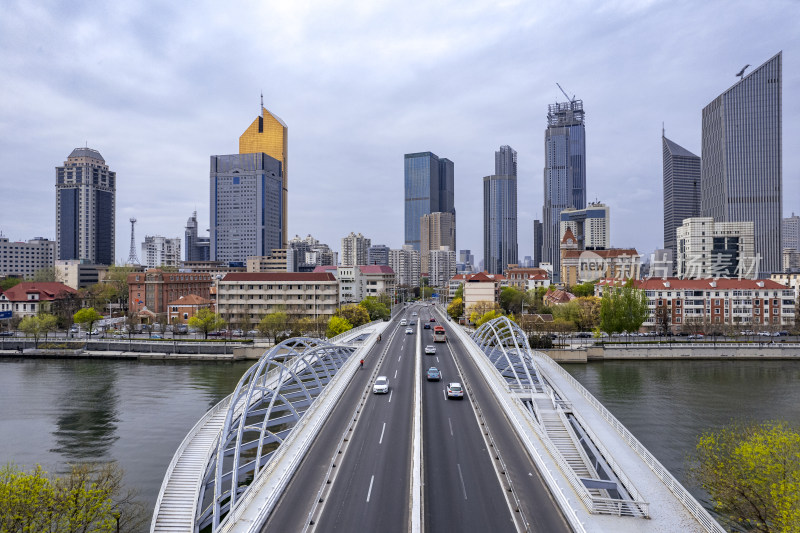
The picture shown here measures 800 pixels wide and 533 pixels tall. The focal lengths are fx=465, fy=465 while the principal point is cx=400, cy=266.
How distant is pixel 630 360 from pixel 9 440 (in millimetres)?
71586

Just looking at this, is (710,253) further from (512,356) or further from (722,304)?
(512,356)

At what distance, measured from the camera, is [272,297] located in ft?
283

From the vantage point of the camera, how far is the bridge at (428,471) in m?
15.5

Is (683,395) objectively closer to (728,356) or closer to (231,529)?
(728,356)

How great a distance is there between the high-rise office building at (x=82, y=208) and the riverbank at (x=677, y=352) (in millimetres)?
180106

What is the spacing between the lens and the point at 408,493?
56.7 ft

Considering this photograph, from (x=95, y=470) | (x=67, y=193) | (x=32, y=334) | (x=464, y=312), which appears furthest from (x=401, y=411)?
(x=67, y=193)

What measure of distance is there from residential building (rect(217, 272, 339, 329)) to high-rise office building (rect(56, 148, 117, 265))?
124 m

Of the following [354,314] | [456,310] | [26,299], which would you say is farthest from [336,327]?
[26,299]

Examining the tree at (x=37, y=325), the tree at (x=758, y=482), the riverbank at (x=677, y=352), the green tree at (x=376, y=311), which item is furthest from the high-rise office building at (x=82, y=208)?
the tree at (x=758, y=482)

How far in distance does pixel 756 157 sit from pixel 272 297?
185 metres

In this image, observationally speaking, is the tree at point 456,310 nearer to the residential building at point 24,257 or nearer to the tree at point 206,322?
the tree at point 206,322

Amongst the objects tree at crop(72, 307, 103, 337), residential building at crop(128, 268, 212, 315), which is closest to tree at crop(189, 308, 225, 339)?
tree at crop(72, 307, 103, 337)

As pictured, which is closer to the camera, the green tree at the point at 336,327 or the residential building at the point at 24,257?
the green tree at the point at 336,327
